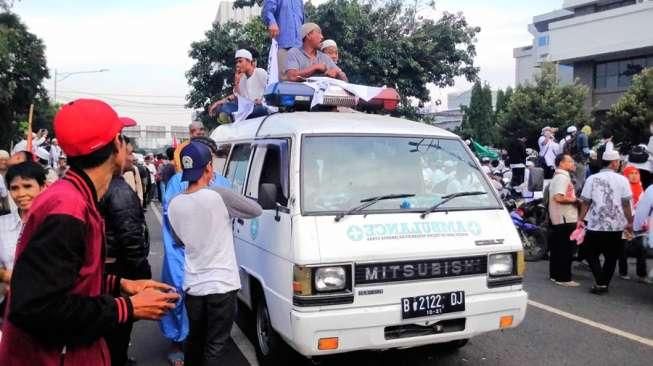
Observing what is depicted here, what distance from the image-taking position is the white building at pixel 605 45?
36031 millimetres

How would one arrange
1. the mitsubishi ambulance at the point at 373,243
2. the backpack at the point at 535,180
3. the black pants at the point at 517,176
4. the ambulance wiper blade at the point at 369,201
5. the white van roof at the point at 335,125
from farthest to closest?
the black pants at the point at 517,176
the backpack at the point at 535,180
the white van roof at the point at 335,125
the ambulance wiper blade at the point at 369,201
the mitsubishi ambulance at the point at 373,243

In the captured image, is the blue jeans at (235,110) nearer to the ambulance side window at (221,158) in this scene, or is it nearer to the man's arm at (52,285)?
the ambulance side window at (221,158)

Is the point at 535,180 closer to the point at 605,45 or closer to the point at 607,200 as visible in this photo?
the point at 607,200

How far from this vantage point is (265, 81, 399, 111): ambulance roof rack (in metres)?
5.45

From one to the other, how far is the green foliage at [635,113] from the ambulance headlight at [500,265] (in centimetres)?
2573

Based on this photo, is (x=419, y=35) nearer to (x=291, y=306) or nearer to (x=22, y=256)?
(x=291, y=306)

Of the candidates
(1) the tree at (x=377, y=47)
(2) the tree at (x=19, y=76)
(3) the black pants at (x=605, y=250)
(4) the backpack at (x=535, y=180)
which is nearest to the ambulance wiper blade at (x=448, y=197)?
(3) the black pants at (x=605, y=250)

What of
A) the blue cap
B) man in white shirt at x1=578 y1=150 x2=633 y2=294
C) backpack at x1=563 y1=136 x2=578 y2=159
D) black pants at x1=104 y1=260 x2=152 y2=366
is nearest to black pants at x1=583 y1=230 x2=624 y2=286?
man in white shirt at x1=578 y1=150 x2=633 y2=294

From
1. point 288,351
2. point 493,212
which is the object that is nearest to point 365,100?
point 493,212

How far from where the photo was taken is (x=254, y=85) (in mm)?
6758

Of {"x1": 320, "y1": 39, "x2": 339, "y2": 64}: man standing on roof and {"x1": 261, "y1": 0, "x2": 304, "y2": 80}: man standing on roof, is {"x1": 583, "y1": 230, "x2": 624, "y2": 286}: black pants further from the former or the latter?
{"x1": 261, "y1": 0, "x2": 304, "y2": 80}: man standing on roof

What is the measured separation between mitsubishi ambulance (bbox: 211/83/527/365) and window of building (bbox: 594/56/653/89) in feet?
118

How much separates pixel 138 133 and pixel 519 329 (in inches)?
2991

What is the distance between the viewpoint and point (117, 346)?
3.89m
